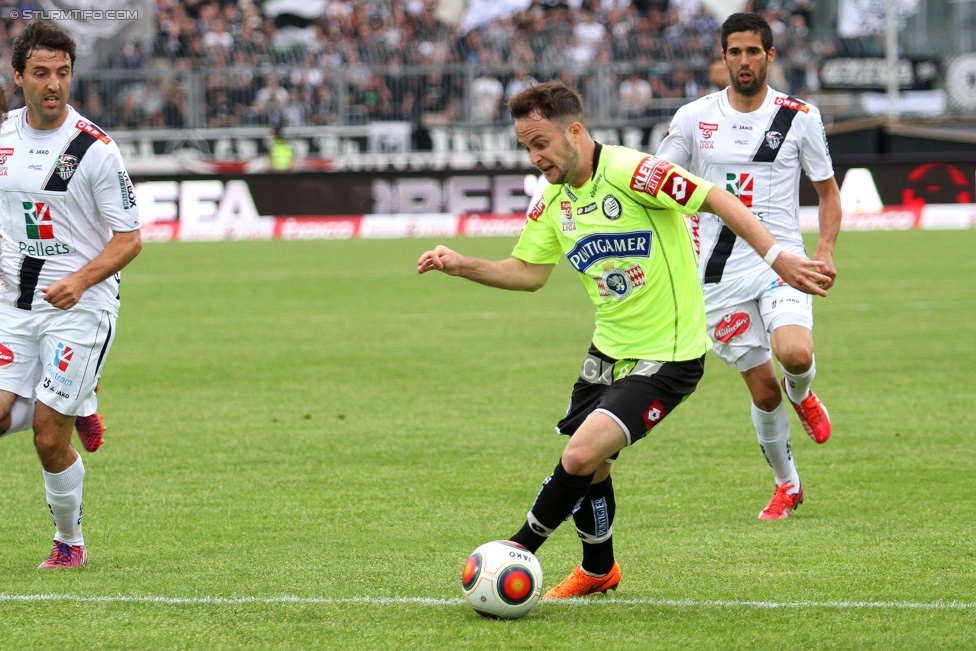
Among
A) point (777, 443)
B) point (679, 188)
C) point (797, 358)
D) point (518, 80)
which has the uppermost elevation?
point (679, 188)

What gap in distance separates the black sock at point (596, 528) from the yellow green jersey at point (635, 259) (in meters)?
0.58

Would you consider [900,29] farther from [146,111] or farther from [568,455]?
[568,455]

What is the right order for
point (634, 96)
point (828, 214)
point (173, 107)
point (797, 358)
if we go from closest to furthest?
point (797, 358) → point (828, 214) → point (634, 96) → point (173, 107)

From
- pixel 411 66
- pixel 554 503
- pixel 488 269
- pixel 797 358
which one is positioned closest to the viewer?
pixel 554 503

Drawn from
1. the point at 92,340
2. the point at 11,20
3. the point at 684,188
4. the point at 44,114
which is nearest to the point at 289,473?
the point at 92,340

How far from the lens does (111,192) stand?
5.91m

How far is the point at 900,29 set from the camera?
33312 mm

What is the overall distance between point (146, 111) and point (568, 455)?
27100 millimetres

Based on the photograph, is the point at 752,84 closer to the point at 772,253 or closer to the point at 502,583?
the point at 772,253

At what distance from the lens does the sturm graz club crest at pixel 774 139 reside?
7254 mm

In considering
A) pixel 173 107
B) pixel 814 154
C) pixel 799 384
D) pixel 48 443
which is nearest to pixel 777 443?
pixel 799 384

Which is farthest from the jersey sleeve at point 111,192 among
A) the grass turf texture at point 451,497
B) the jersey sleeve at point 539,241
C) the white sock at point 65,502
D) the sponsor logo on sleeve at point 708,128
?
the sponsor logo on sleeve at point 708,128

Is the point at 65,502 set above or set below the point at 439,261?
below

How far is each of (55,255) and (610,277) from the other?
2454mm
